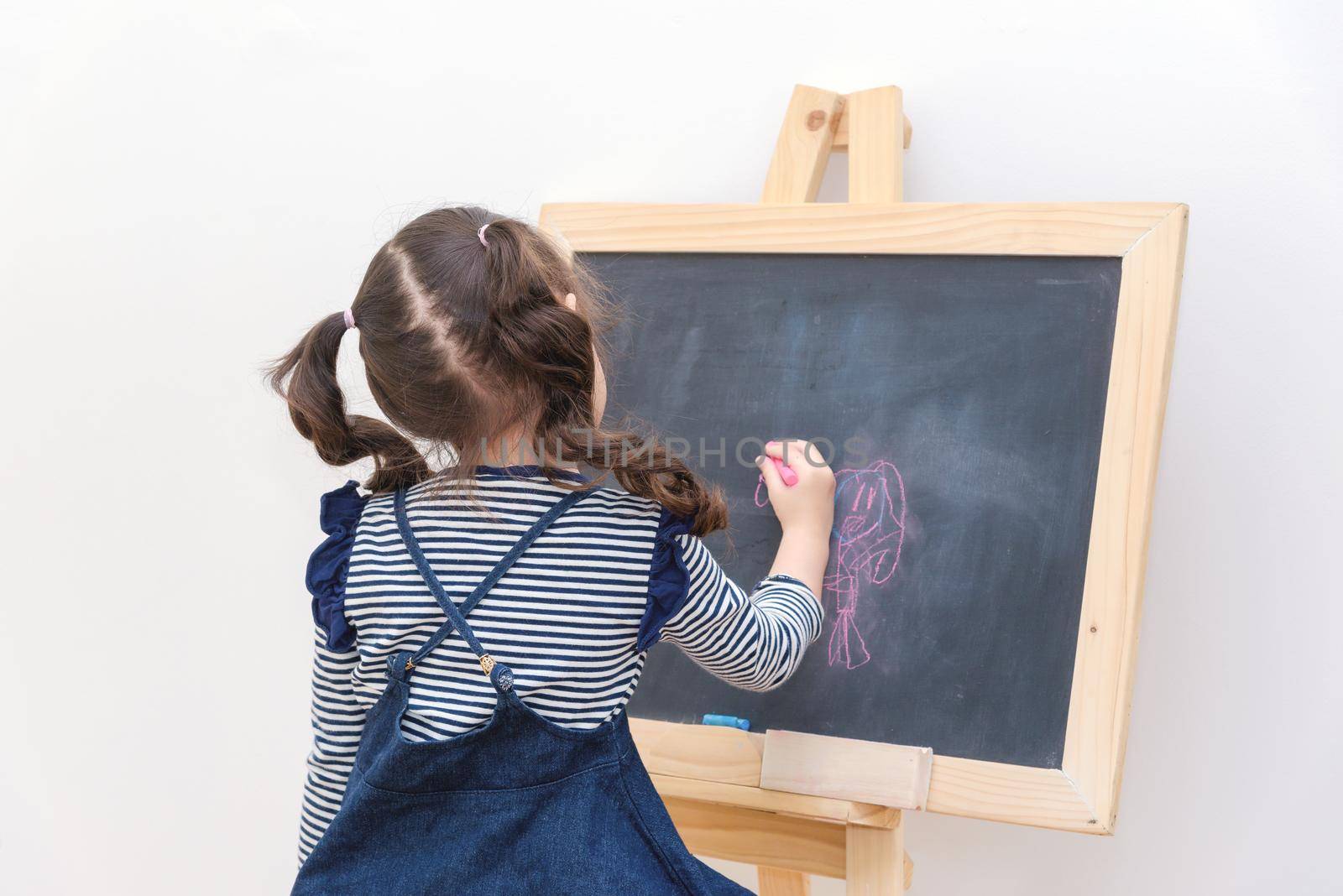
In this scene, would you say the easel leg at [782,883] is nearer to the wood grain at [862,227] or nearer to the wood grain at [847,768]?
the wood grain at [847,768]

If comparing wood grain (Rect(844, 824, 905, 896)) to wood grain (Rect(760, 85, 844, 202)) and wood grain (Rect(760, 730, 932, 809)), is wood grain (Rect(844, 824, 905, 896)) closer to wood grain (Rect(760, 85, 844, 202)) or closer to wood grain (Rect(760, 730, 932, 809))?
wood grain (Rect(760, 730, 932, 809))

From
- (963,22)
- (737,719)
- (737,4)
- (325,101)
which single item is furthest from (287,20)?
(737,719)

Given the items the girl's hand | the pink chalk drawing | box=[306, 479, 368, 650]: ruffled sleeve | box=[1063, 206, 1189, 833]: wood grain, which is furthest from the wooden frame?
box=[306, 479, 368, 650]: ruffled sleeve

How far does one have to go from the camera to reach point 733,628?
962mm

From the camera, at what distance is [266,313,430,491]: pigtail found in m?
1.03

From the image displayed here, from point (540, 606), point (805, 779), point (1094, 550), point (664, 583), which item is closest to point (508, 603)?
point (540, 606)

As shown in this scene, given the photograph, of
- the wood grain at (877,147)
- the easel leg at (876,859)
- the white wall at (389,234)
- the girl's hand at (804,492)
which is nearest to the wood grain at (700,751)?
the easel leg at (876,859)

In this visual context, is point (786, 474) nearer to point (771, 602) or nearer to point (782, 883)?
point (771, 602)

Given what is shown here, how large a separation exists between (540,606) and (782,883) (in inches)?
23.2

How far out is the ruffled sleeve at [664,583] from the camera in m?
0.94

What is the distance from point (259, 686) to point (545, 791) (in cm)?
99

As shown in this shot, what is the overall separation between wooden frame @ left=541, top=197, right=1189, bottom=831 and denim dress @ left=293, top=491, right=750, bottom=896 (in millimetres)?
188

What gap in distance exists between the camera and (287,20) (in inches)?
63.2

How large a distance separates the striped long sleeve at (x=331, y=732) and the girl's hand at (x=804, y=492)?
43 cm
